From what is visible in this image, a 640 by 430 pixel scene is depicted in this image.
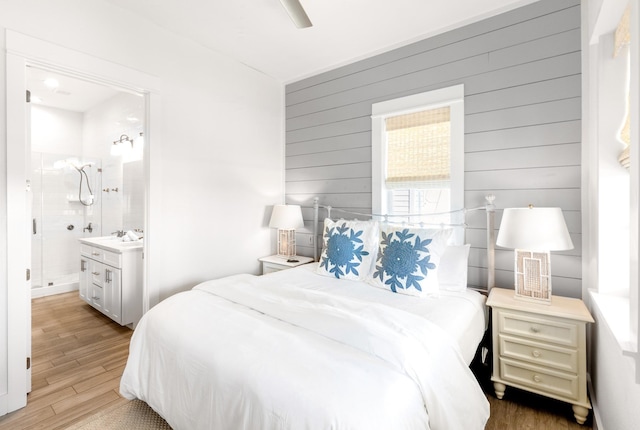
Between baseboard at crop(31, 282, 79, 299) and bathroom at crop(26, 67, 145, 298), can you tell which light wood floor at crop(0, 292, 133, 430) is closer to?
baseboard at crop(31, 282, 79, 299)

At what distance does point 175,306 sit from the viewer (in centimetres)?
186

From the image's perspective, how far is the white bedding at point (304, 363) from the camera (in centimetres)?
108

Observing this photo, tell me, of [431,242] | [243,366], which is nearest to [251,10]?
[431,242]

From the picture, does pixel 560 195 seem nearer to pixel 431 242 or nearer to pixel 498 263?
pixel 498 263

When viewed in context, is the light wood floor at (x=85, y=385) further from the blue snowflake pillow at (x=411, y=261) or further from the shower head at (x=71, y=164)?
the shower head at (x=71, y=164)

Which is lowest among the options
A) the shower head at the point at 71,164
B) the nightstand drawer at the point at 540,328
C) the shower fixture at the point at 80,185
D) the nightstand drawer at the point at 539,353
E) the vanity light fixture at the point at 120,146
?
the nightstand drawer at the point at 539,353

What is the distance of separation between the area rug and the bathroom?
251cm

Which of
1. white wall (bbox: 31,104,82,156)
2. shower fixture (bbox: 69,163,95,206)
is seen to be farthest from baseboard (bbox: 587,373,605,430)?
white wall (bbox: 31,104,82,156)

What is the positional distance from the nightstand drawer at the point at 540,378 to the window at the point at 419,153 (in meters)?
1.14

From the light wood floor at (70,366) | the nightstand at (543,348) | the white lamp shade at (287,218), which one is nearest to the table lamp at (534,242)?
the nightstand at (543,348)

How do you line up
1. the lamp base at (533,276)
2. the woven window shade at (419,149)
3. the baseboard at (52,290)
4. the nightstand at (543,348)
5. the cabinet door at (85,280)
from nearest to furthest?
the nightstand at (543,348), the lamp base at (533,276), the woven window shade at (419,149), the cabinet door at (85,280), the baseboard at (52,290)

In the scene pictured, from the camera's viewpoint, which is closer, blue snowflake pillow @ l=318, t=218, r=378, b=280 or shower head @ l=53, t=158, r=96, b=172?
blue snowflake pillow @ l=318, t=218, r=378, b=280

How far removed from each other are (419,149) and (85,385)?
327cm

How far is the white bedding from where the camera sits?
108 centimetres
